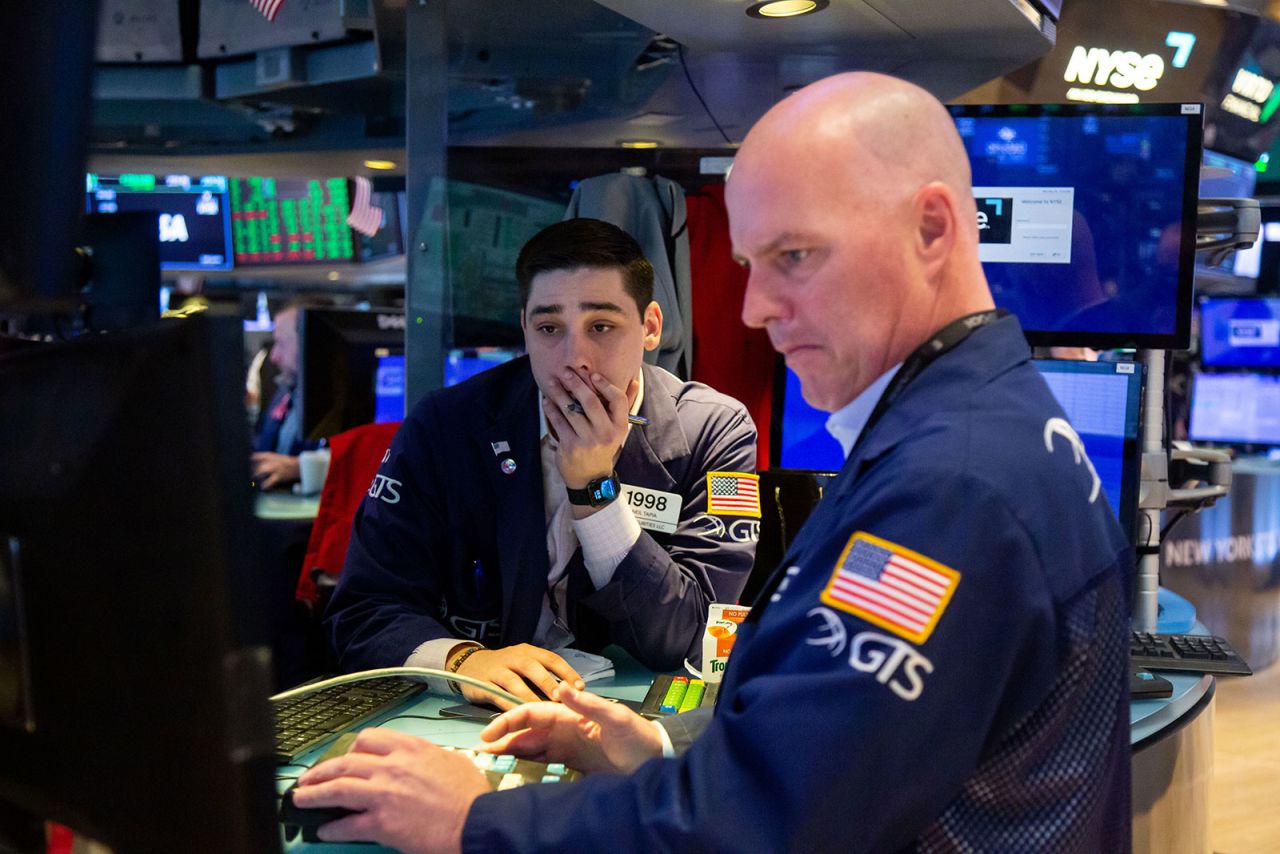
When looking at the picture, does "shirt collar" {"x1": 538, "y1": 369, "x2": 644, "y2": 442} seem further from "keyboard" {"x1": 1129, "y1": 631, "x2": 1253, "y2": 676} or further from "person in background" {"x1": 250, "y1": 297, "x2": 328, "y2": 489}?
"person in background" {"x1": 250, "y1": 297, "x2": 328, "y2": 489}

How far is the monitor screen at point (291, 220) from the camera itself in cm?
675

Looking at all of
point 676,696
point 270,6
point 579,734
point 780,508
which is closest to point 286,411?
point 270,6

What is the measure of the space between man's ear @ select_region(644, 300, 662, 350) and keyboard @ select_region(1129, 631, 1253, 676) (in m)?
1.00

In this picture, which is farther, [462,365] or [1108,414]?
[462,365]

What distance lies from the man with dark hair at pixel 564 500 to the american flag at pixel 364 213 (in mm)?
6027

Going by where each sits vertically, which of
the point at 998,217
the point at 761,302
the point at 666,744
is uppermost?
the point at 998,217

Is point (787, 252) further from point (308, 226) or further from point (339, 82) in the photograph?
point (308, 226)

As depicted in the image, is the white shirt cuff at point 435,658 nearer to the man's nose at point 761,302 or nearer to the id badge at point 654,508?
the id badge at point 654,508

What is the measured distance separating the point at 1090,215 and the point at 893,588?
1.68m

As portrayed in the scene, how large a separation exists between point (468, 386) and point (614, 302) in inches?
12.0

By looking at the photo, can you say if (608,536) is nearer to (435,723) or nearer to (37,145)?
(435,723)

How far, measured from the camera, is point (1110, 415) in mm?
2045

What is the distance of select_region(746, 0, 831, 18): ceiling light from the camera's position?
7.87 ft

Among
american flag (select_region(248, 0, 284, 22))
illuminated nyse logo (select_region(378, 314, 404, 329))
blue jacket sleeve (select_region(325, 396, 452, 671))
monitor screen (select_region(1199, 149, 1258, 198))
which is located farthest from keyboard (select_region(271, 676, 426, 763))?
monitor screen (select_region(1199, 149, 1258, 198))
